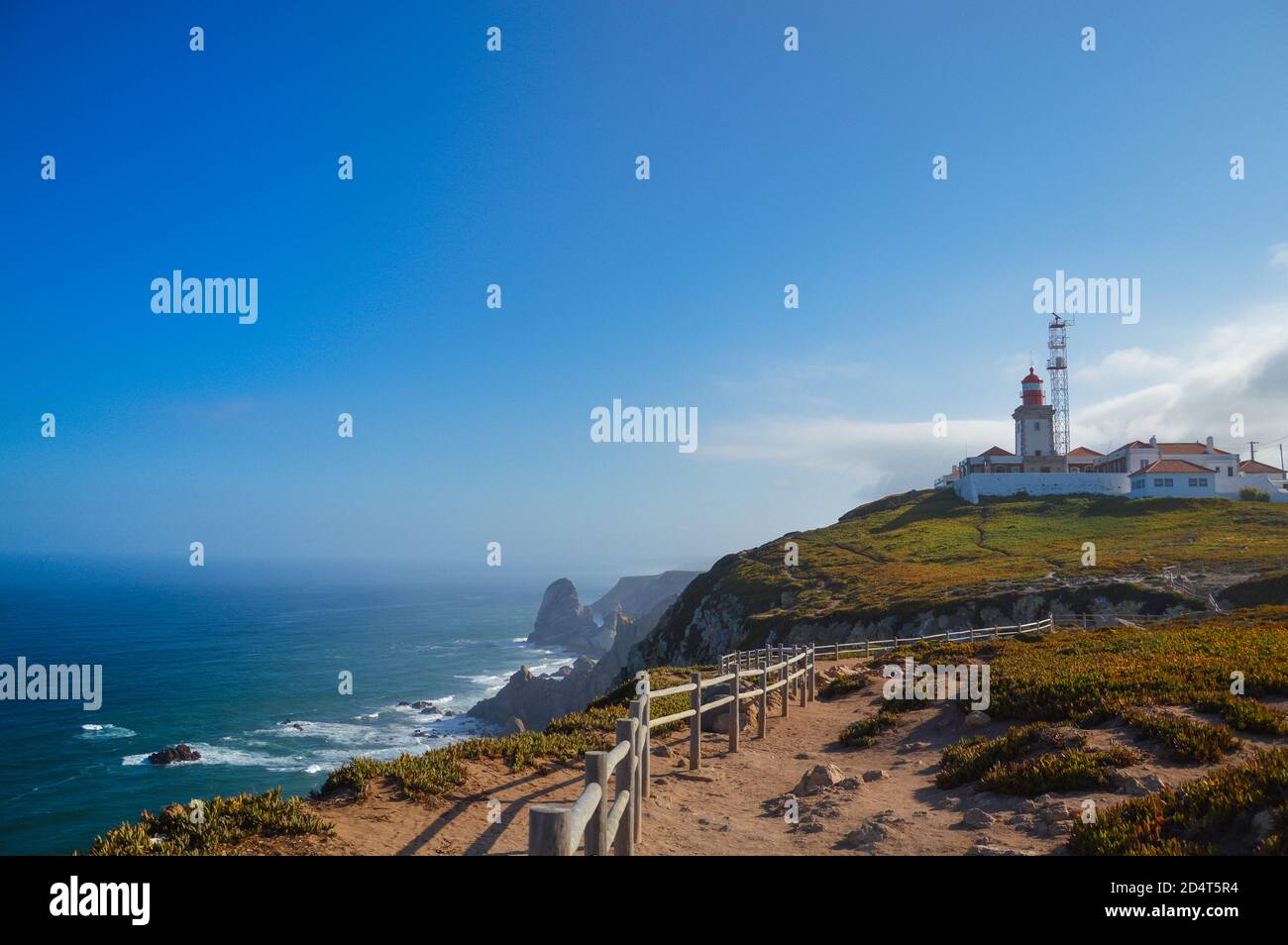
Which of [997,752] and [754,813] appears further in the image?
[997,752]

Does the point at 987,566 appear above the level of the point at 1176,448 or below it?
below

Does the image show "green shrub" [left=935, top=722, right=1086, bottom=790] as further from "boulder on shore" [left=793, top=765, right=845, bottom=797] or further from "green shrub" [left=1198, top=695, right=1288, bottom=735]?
"green shrub" [left=1198, top=695, right=1288, bottom=735]

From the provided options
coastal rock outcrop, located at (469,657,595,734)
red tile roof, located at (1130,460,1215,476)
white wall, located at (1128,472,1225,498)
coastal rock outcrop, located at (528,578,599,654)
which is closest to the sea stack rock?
coastal rock outcrop, located at (528,578,599,654)

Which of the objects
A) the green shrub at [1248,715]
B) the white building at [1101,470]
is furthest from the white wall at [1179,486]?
the green shrub at [1248,715]

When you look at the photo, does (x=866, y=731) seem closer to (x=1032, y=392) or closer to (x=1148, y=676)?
(x=1148, y=676)

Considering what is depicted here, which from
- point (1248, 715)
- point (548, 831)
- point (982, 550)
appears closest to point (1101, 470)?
point (982, 550)
